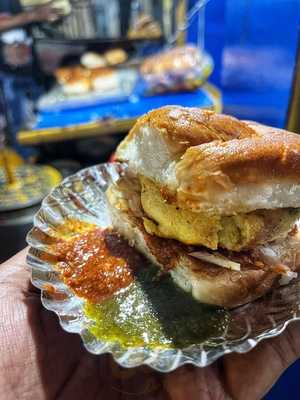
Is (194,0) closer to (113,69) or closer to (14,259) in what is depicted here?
(113,69)

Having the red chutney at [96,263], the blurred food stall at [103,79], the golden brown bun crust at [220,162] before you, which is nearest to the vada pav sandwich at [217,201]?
the golden brown bun crust at [220,162]

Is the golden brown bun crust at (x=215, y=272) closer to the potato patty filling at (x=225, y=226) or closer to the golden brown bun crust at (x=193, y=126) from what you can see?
the potato patty filling at (x=225, y=226)

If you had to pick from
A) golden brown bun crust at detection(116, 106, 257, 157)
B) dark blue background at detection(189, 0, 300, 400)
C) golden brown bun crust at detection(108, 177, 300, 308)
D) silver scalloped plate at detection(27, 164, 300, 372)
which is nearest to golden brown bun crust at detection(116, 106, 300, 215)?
golden brown bun crust at detection(116, 106, 257, 157)

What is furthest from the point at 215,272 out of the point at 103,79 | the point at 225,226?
the point at 103,79

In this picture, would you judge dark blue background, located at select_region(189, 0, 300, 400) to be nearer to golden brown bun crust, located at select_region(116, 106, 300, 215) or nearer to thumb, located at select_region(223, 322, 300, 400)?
thumb, located at select_region(223, 322, 300, 400)

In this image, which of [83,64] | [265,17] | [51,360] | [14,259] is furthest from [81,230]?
[83,64]

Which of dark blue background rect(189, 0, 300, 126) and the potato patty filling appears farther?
dark blue background rect(189, 0, 300, 126)
